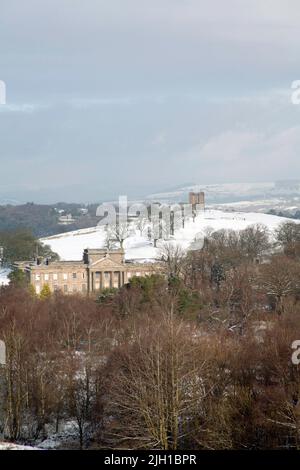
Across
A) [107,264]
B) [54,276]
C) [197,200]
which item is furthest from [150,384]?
[197,200]

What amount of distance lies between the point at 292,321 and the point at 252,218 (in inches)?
3752

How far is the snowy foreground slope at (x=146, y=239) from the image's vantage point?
95125 mm

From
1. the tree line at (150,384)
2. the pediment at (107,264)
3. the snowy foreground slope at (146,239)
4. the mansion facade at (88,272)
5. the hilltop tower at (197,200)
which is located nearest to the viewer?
the tree line at (150,384)

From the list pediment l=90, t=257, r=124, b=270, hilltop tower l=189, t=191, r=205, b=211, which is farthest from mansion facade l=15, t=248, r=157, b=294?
hilltop tower l=189, t=191, r=205, b=211

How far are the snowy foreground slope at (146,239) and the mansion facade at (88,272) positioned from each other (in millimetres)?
7737

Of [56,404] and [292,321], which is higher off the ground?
[292,321]

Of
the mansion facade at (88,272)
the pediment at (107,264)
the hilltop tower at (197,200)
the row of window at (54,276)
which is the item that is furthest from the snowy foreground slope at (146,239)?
the row of window at (54,276)

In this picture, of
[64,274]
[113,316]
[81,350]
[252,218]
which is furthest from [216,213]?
[81,350]

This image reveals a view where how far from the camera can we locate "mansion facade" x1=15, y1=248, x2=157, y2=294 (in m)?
76.5

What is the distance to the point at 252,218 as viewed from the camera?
5113 inches

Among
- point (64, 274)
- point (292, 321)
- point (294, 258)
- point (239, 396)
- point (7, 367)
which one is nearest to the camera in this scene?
point (239, 396)

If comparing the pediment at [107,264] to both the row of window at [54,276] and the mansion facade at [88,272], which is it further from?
the row of window at [54,276]

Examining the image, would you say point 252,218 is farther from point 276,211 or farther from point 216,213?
point 276,211

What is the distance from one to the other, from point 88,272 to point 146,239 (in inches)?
1093
